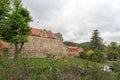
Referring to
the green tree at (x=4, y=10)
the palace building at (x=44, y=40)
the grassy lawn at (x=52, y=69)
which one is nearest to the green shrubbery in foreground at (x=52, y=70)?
the grassy lawn at (x=52, y=69)

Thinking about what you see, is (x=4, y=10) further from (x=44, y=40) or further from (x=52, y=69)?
(x=44, y=40)

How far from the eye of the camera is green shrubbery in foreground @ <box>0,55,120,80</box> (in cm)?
577

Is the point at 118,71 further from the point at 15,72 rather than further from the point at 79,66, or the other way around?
the point at 15,72

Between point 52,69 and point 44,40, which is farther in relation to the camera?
point 44,40

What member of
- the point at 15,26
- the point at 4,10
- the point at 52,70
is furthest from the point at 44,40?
the point at 52,70

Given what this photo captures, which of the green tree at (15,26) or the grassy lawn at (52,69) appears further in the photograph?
the green tree at (15,26)

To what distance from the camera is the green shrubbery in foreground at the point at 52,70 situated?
577 cm

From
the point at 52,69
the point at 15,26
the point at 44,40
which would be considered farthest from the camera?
the point at 44,40

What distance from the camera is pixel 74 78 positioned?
6.21 metres

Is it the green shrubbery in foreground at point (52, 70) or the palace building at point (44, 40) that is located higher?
the palace building at point (44, 40)

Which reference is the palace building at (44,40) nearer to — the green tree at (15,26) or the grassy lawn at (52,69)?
the green tree at (15,26)

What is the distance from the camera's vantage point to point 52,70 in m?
5.90

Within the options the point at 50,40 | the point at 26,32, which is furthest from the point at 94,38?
the point at 26,32

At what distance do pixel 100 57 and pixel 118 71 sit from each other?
0.63 m
